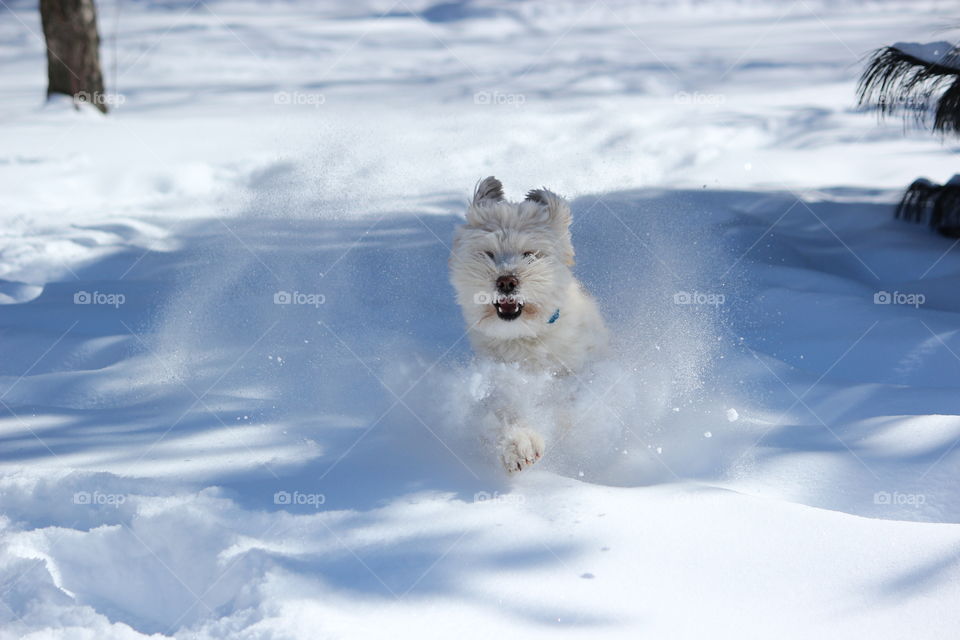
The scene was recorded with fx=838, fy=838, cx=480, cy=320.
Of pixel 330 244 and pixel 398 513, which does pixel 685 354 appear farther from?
pixel 330 244

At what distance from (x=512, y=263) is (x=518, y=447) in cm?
99

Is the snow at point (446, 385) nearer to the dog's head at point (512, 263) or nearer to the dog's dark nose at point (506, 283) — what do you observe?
the dog's head at point (512, 263)

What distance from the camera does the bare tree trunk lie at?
11.3 metres

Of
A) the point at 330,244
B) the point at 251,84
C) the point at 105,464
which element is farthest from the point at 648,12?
the point at 105,464

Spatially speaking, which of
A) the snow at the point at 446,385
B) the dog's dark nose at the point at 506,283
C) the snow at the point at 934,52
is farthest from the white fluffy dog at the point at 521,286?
the snow at the point at 934,52

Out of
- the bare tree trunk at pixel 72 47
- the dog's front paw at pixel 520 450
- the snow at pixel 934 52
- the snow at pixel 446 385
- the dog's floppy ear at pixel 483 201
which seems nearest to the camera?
the snow at pixel 446 385

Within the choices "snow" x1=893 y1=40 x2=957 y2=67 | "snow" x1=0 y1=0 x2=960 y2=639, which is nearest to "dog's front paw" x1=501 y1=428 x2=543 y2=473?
"snow" x1=0 y1=0 x2=960 y2=639

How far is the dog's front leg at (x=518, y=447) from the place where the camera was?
357 cm

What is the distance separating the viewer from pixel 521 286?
4.10 m

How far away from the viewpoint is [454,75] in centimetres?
1597

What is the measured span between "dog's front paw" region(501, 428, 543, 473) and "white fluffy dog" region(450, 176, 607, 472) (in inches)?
8.7

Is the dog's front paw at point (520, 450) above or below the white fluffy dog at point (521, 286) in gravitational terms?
below

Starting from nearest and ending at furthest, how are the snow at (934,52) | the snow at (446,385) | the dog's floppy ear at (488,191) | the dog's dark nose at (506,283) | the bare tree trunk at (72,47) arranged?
the snow at (446,385) → the dog's dark nose at (506,283) → the dog's floppy ear at (488,191) → the snow at (934,52) → the bare tree trunk at (72,47)

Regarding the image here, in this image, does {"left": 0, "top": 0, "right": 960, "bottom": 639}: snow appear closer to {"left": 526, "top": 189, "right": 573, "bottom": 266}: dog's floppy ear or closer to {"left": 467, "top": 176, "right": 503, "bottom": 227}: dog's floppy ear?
{"left": 526, "top": 189, "right": 573, "bottom": 266}: dog's floppy ear
